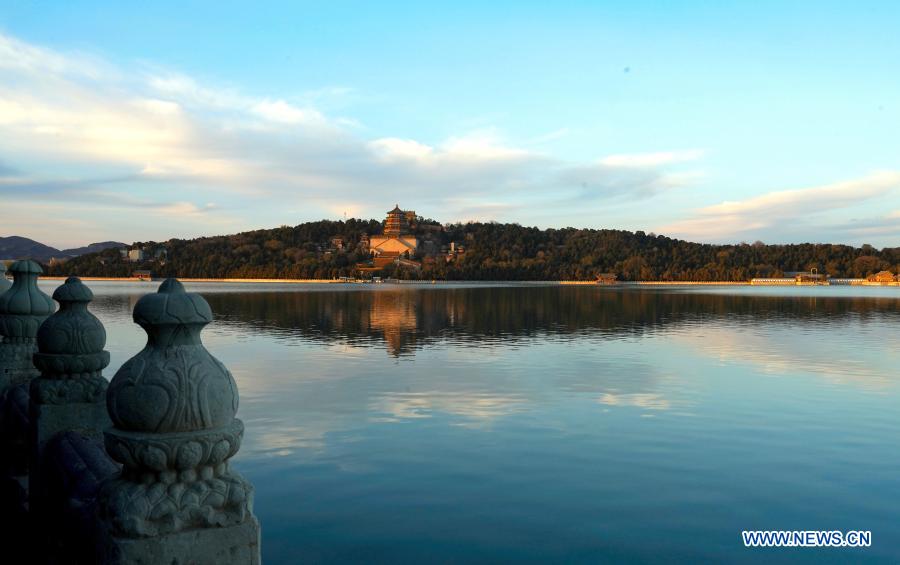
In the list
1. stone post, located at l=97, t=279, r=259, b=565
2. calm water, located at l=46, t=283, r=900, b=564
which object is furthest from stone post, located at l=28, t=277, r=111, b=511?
calm water, located at l=46, t=283, r=900, b=564

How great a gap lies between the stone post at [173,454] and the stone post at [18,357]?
3.93m

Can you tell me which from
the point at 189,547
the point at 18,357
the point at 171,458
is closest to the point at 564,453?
the point at 18,357

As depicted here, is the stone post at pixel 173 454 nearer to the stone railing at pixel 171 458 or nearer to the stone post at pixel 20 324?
the stone railing at pixel 171 458

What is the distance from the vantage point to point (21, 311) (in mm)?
7637

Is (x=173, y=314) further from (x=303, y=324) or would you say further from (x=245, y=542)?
(x=303, y=324)

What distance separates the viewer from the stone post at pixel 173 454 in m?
3.63

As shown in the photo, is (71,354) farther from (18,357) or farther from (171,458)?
(171,458)

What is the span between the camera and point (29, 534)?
632 centimetres

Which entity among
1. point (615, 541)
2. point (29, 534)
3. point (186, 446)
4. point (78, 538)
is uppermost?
point (186, 446)

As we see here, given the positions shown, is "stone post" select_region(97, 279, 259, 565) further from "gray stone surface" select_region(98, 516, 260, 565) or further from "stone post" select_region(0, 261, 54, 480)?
"stone post" select_region(0, 261, 54, 480)

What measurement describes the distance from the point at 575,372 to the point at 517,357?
4.50 meters

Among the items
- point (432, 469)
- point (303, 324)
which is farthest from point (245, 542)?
point (303, 324)

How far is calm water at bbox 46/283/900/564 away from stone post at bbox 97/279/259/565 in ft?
19.4

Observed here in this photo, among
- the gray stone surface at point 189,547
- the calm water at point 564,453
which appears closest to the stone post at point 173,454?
the gray stone surface at point 189,547
